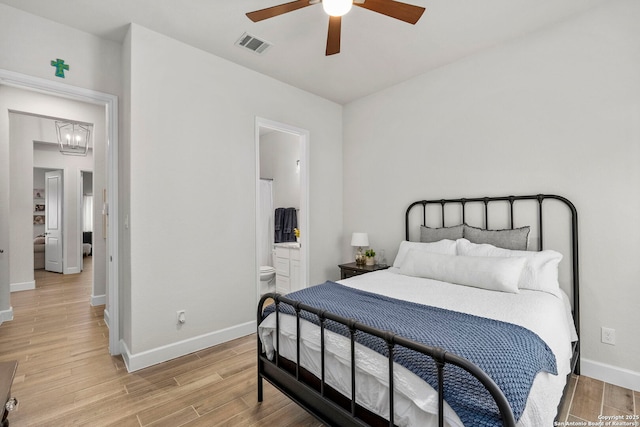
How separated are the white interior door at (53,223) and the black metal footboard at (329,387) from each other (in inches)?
253

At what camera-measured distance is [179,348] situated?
274 cm

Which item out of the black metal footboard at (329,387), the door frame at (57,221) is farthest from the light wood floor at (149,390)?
the door frame at (57,221)

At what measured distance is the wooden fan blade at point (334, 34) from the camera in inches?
76.5

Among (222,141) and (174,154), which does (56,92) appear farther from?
(222,141)

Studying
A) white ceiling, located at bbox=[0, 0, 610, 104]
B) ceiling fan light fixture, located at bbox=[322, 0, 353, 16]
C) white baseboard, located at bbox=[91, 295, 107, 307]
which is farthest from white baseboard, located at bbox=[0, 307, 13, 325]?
ceiling fan light fixture, located at bbox=[322, 0, 353, 16]

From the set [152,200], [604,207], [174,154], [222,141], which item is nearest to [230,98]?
[222,141]

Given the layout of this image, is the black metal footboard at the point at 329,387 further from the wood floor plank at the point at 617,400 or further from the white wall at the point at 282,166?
the white wall at the point at 282,166

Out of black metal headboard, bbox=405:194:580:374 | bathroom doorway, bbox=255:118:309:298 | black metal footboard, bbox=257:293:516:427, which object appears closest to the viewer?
black metal footboard, bbox=257:293:516:427

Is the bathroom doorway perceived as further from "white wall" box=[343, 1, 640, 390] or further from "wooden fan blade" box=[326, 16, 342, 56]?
"wooden fan blade" box=[326, 16, 342, 56]

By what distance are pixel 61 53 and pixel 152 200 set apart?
140 centimetres

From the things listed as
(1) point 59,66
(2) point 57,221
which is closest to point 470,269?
(1) point 59,66

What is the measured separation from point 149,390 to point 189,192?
5.28ft

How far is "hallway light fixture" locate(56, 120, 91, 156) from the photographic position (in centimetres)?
481

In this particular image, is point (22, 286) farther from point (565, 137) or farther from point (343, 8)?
point (565, 137)
